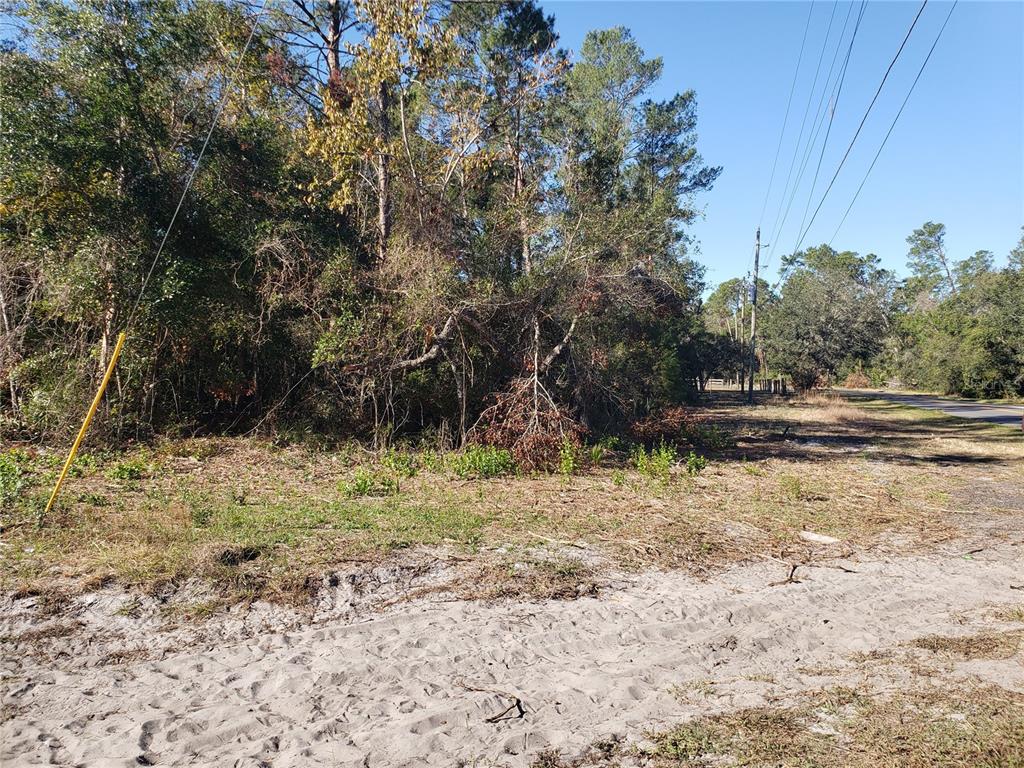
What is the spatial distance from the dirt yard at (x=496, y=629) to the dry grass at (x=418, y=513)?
49mm

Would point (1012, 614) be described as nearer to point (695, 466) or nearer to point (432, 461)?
point (695, 466)

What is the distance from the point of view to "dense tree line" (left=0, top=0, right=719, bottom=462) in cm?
1038

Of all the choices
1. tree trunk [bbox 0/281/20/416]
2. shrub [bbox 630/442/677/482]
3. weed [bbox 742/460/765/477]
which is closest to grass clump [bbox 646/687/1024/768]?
shrub [bbox 630/442/677/482]

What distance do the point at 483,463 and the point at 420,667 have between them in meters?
6.99

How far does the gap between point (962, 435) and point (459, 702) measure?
21.8 meters

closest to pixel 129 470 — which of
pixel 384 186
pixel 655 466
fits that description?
pixel 384 186

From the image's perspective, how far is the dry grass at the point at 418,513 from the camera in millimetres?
5574

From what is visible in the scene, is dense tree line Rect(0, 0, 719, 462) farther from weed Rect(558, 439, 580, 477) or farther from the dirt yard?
the dirt yard

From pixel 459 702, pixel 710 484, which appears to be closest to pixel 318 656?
pixel 459 702

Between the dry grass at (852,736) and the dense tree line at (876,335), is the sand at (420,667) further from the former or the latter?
the dense tree line at (876,335)

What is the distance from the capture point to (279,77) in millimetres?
14508

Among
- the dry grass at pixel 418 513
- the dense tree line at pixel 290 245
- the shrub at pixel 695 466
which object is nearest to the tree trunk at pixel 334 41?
the dense tree line at pixel 290 245

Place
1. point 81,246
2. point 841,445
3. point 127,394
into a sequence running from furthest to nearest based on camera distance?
1. point 841,445
2. point 127,394
3. point 81,246

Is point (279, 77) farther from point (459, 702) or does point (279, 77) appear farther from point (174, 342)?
point (459, 702)
